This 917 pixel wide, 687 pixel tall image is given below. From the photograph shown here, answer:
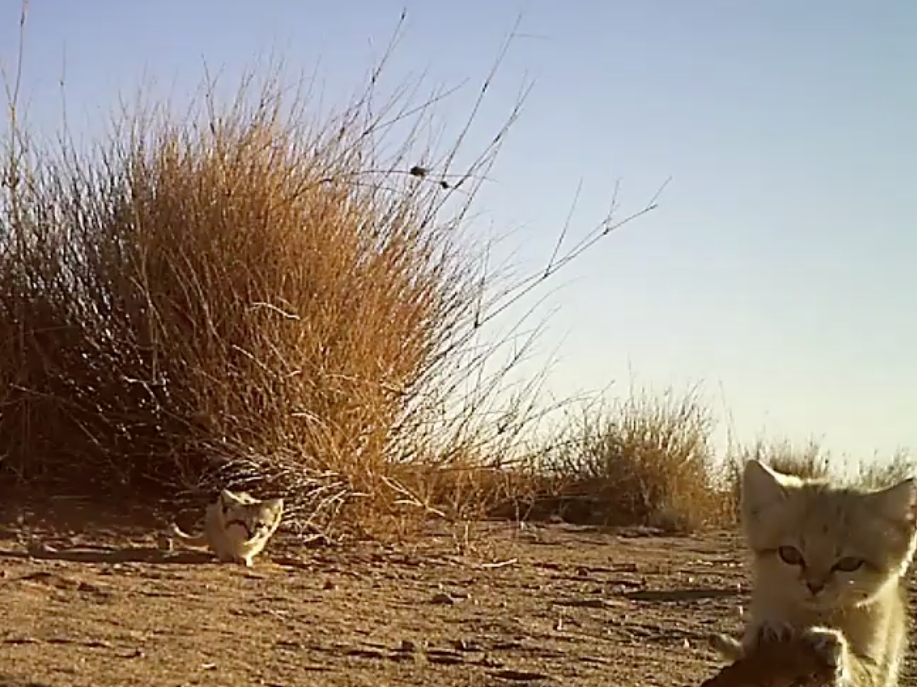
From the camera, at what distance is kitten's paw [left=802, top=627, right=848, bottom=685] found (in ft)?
8.68

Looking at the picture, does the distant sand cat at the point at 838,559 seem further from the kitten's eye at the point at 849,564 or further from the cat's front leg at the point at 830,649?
the cat's front leg at the point at 830,649

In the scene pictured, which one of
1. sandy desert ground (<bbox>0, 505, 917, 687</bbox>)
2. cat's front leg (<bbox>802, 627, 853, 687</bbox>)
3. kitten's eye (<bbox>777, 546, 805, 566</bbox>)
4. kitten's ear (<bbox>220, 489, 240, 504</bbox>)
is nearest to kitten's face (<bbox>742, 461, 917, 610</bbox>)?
kitten's eye (<bbox>777, 546, 805, 566</bbox>)

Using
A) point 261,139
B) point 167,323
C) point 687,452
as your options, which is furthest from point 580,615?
point 687,452

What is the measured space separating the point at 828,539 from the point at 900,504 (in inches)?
9.8

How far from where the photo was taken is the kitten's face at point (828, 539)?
352 cm

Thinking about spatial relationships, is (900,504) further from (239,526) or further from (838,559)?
(239,526)

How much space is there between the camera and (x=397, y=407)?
7.86 m

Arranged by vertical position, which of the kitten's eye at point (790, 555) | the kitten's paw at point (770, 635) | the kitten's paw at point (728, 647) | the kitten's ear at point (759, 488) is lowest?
the kitten's paw at point (728, 647)

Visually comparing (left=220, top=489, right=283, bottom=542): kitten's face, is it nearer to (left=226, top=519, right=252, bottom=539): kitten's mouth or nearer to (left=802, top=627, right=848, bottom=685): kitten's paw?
(left=226, top=519, right=252, bottom=539): kitten's mouth

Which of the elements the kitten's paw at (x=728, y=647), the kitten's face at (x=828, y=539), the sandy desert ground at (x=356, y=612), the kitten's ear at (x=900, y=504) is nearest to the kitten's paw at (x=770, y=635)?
the kitten's paw at (x=728, y=647)

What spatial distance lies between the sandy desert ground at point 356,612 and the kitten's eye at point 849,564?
92cm

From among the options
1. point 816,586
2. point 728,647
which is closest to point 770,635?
point 728,647

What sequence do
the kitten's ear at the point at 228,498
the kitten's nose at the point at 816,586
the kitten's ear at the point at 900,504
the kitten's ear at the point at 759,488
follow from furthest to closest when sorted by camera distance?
the kitten's ear at the point at 228,498
the kitten's ear at the point at 759,488
the kitten's ear at the point at 900,504
the kitten's nose at the point at 816,586

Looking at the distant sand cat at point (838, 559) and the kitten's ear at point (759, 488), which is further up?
the kitten's ear at point (759, 488)
